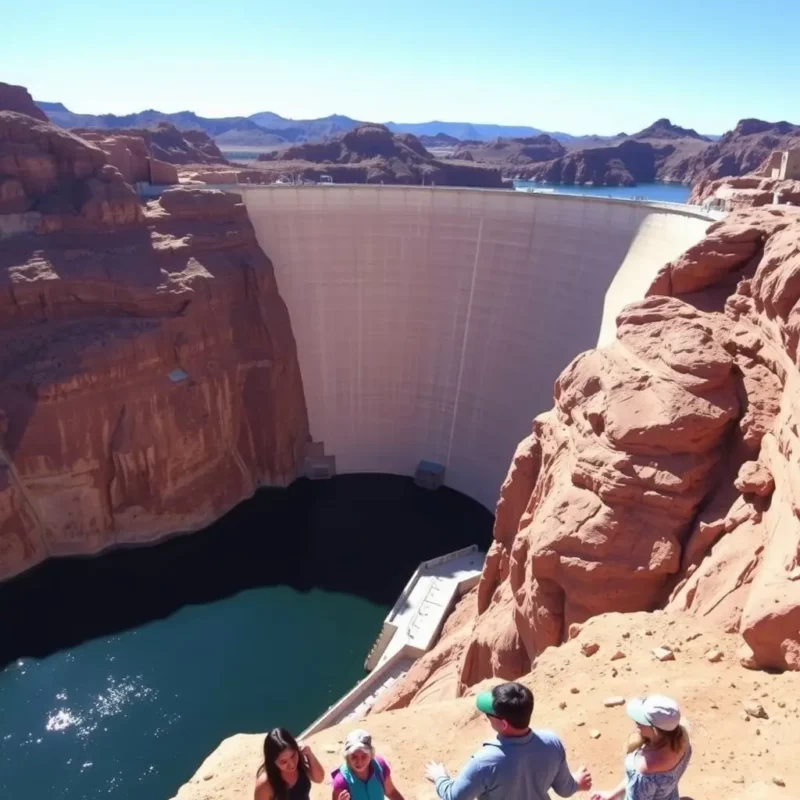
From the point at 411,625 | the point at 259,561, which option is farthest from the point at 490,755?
the point at 259,561

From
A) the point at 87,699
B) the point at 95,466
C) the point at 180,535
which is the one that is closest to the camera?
the point at 87,699

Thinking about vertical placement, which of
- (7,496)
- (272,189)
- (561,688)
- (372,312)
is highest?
(272,189)

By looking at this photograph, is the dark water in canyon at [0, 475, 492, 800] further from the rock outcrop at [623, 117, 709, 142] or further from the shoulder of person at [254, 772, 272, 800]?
the rock outcrop at [623, 117, 709, 142]

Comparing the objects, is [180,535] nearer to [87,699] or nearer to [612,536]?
[87,699]

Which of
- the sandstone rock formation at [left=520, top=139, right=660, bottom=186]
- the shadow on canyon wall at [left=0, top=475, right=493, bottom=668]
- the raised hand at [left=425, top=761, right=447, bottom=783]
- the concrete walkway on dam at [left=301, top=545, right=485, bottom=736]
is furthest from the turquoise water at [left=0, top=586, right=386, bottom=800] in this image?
the sandstone rock formation at [left=520, top=139, right=660, bottom=186]

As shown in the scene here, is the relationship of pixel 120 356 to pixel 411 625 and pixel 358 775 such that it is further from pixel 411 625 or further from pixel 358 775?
pixel 358 775

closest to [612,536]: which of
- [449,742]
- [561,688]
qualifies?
[561,688]

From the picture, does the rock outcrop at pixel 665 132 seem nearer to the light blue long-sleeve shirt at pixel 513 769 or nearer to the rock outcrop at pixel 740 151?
the rock outcrop at pixel 740 151
